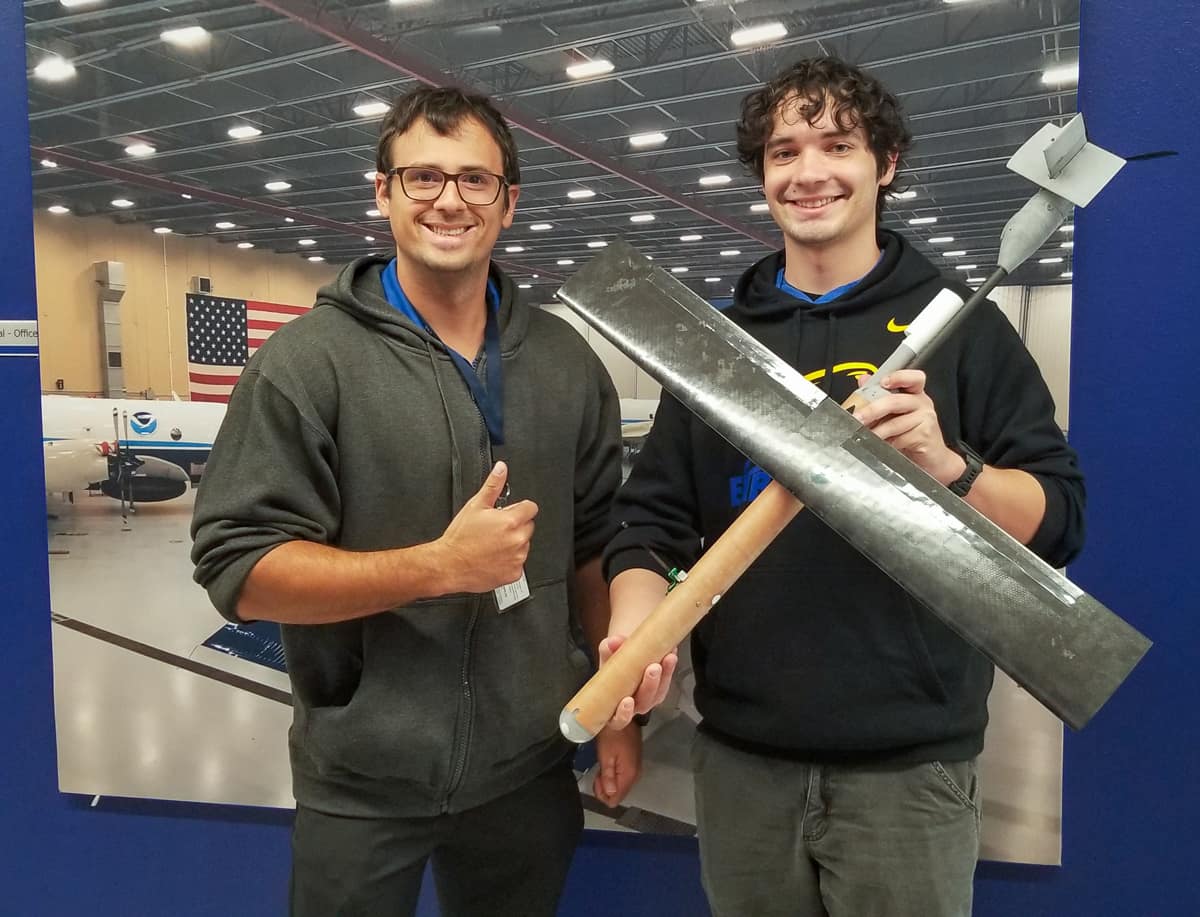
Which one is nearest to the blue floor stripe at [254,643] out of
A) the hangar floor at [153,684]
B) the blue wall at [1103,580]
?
the hangar floor at [153,684]

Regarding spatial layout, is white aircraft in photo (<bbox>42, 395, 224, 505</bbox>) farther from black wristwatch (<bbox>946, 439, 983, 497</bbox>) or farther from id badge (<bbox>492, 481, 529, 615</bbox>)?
black wristwatch (<bbox>946, 439, 983, 497</bbox>)

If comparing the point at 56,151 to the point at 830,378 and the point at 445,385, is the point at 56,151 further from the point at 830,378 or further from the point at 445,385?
the point at 830,378

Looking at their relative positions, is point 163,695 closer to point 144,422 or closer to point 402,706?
point 144,422

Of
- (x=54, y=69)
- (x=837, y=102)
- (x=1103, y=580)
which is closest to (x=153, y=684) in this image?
(x=54, y=69)

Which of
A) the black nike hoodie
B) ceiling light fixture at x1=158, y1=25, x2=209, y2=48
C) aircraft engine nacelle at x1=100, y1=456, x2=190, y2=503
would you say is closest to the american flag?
aircraft engine nacelle at x1=100, y1=456, x2=190, y2=503

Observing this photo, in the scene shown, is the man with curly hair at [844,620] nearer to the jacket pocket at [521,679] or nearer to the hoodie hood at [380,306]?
the jacket pocket at [521,679]

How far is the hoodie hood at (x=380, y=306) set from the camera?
1.39 metres

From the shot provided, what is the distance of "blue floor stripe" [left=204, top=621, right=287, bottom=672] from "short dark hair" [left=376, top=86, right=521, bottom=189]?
49.9 inches

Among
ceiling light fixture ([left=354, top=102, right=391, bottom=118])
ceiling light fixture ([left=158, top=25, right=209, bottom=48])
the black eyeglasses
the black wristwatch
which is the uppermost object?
ceiling light fixture ([left=158, top=25, right=209, bottom=48])

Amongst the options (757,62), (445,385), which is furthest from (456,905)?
(757,62)

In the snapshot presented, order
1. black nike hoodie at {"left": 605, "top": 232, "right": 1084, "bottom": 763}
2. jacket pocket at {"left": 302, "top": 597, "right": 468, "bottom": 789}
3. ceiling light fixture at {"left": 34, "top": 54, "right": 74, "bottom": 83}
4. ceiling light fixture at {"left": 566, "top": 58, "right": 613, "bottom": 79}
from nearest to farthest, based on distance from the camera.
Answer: black nike hoodie at {"left": 605, "top": 232, "right": 1084, "bottom": 763}, jacket pocket at {"left": 302, "top": 597, "right": 468, "bottom": 789}, ceiling light fixture at {"left": 566, "top": 58, "right": 613, "bottom": 79}, ceiling light fixture at {"left": 34, "top": 54, "right": 74, "bottom": 83}

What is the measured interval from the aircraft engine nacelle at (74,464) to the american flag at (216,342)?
0.98 ft

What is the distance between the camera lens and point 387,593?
1242 millimetres

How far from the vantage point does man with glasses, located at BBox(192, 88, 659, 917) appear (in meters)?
1.26
